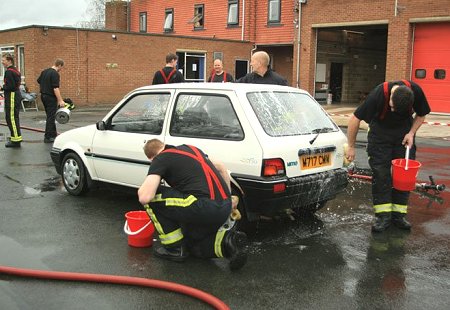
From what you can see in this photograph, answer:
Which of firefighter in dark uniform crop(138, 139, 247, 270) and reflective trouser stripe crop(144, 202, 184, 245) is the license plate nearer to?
firefighter in dark uniform crop(138, 139, 247, 270)

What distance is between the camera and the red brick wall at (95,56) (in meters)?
22.1

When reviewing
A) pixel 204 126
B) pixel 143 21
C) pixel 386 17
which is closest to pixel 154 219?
pixel 204 126

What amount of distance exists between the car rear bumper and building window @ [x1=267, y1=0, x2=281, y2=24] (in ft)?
77.0

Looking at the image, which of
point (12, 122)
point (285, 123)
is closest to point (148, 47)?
point (12, 122)

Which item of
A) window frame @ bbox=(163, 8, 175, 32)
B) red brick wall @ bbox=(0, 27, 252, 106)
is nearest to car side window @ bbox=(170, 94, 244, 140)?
red brick wall @ bbox=(0, 27, 252, 106)

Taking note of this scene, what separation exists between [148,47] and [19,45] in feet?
19.4

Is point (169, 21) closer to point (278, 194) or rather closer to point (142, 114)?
point (142, 114)

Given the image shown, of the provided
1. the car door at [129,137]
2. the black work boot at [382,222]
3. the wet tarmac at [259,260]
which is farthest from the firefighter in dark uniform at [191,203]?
the black work boot at [382,222]

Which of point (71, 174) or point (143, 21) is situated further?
Answer: point (143, 21)

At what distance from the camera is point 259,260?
4.59 meters

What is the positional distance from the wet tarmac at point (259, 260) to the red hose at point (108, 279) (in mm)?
50

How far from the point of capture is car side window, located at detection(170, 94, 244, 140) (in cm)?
514

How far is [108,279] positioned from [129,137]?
2413mm

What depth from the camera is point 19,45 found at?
23078mm
